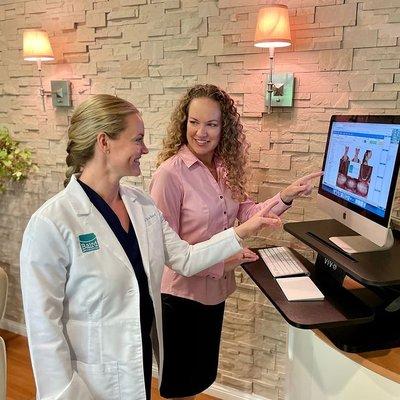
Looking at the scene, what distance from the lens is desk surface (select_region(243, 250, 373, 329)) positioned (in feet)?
3.97

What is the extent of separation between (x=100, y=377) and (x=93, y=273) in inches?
12.6

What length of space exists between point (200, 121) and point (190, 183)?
0.26m

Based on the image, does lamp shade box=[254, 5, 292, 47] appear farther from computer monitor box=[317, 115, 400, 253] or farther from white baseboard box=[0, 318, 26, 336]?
white baseboard box=[0, 318, 26, 336]

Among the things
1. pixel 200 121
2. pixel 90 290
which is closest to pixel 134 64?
pixel 200 121

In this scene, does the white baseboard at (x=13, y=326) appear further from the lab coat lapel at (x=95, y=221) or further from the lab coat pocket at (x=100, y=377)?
the lab coat lapel at (x=95, y=221)

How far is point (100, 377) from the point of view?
125 centimetres

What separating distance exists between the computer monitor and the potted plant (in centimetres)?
192

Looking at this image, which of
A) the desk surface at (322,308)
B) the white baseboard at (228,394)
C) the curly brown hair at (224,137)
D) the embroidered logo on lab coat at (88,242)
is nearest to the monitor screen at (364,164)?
the desk surface at (322,308)

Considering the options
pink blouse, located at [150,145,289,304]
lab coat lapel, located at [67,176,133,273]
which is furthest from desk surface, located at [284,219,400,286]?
lab coat lapel, located at [67,176,133,273]

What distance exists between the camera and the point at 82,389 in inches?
47.7

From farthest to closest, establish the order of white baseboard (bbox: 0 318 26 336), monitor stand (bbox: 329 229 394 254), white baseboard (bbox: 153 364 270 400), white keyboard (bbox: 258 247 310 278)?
white baseboard (bbox: 0 318 26 336) → white baseboard (bbox: 153 364 270 400) → white keyboard (bbox: 258 247 310 278) → monitor stand (bbox: 329 229 394 254)

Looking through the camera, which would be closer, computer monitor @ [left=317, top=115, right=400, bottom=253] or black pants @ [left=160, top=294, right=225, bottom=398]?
computer monitor @ [left=317, top=115, right=400, bottom=253]

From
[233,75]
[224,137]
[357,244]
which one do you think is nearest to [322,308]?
[357,244]

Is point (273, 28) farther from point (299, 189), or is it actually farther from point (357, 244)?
point (357, 244)
